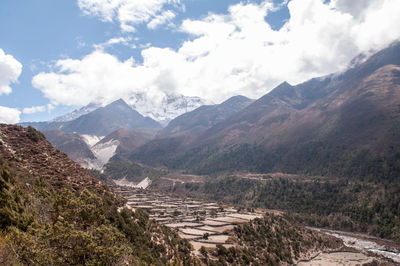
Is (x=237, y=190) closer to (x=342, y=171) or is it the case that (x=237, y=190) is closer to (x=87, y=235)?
(x=342, y=171)

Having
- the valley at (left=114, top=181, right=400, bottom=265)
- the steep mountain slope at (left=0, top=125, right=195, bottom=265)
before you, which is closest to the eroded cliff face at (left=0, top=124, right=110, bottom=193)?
the steep mountain slope at (left=0, top=125, right=195, bottom=265)

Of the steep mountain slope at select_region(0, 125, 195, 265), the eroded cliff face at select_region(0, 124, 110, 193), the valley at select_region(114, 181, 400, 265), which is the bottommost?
the valley at select_region(114, 181, 400, 265)

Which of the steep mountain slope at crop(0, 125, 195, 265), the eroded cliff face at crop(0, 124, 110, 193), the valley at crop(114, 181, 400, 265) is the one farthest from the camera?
the valley at crop(114, 181, 400, 265)

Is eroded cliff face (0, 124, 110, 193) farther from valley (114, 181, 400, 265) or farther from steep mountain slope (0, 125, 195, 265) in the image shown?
valley (114, 181, 400, 265)

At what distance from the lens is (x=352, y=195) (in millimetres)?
133500

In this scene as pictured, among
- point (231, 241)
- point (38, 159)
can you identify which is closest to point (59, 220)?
point (38, 159)

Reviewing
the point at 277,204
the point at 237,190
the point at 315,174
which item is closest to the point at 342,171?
the point at 315,174

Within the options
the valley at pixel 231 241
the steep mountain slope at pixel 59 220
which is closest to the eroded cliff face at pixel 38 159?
the steep mountain slope at pixel 59 220

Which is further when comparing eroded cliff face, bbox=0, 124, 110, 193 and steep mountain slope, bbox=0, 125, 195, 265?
eroded cliff face, bbox=0, 124, 110, 193

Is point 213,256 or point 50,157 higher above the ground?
point 50,157

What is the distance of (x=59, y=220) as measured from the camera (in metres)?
23.2

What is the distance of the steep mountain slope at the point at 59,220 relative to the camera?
19.0m

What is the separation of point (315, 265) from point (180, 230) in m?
36.2

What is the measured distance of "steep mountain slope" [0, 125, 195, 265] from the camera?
19.0 meters
